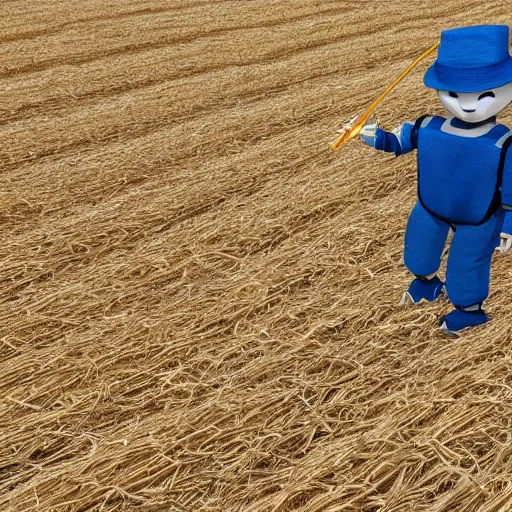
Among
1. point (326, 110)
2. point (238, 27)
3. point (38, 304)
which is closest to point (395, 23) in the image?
point (238, 27)

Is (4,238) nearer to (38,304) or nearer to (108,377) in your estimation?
(38,304)

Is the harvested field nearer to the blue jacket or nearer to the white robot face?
the blue jacket

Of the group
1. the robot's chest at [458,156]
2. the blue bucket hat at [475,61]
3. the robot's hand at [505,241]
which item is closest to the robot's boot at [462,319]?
the robot's hand at [505,241]

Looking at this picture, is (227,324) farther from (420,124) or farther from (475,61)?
(475,61)

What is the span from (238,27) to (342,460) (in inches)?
347

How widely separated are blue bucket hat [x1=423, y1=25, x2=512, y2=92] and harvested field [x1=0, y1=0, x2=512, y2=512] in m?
1.20

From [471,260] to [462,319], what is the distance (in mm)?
407

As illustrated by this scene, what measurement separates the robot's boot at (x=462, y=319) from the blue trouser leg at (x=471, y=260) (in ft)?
0.32

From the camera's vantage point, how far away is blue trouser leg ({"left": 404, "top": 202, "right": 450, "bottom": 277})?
3303 mm

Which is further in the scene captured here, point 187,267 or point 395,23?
point 395,23

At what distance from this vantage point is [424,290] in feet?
12.0

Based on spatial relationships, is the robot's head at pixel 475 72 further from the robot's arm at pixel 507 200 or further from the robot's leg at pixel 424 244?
the robot's leg at pixel 424 244

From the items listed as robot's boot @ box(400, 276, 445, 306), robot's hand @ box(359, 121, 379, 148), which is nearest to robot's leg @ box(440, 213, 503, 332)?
robot's boot @ box(400, 276, 445, 306)

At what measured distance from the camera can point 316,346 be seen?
3639 millimetres
